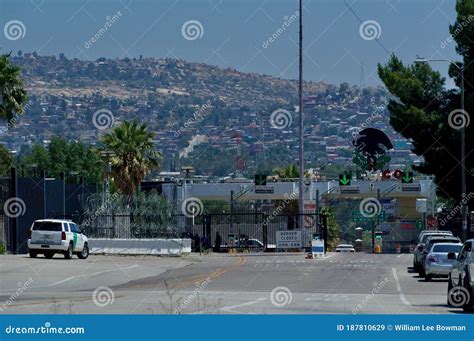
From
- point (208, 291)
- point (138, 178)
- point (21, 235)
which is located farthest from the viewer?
point (138, 178)

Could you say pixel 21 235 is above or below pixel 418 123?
below

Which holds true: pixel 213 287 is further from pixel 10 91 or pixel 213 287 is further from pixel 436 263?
pixel 10 91

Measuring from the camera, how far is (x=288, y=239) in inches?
2530

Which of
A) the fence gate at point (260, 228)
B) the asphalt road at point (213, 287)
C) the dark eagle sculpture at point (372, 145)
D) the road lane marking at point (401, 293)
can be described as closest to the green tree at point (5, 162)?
the fence gate at point (260, 228)

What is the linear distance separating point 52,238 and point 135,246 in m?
10.6

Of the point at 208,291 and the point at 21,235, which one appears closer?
the point at 208,291

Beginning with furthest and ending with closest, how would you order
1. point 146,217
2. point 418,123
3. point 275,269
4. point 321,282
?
point 418,123 < point 146,217 < point 275,269 < point 321,282

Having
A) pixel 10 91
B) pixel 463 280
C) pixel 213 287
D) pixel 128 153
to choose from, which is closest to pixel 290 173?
pixel 128 153

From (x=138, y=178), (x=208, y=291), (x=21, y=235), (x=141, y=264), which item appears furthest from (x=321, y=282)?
(x=138, y=178)

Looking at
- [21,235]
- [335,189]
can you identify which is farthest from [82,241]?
[335,189]
